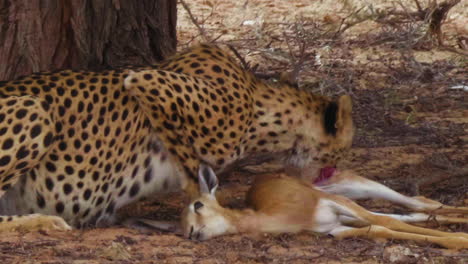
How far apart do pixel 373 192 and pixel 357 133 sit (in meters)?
1.44

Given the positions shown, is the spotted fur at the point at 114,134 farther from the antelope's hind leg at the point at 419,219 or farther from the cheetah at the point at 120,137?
the antelope's hind leg at the point at 419,219

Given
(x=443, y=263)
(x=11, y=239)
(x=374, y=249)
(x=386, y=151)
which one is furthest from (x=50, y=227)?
(x=386, y=151)

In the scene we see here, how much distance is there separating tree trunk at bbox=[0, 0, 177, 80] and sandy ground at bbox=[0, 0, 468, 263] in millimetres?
570

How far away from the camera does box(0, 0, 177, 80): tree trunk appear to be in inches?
197

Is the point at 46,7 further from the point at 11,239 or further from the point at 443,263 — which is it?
the point at 443,263

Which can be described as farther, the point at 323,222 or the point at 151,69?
the point at 151,69

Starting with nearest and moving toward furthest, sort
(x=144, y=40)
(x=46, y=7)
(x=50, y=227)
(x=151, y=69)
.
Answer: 1. (x=50, y=227)
2. (x=151, y=69)
3. (x=46, y=7)
4. (x=144, y=40)

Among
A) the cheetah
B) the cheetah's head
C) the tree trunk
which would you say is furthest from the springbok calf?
the tree trunk

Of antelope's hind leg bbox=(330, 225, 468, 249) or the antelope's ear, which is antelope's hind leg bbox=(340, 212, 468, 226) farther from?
the antelope's ear

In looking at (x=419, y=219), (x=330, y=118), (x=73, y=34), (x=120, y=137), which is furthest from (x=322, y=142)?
(x=73, y=34)

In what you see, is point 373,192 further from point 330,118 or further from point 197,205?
point 197,205

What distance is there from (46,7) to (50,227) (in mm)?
1565

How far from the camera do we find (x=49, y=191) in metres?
4.17

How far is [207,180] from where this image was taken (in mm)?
4215
